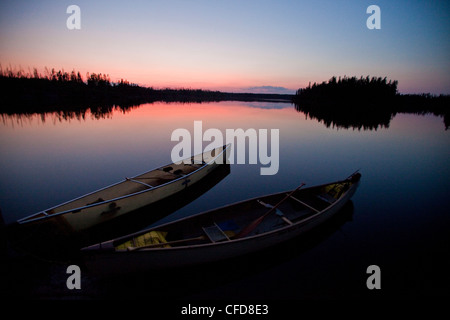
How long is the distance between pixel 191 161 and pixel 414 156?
19642 mm

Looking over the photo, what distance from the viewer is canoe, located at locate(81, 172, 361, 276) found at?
15.4 feet

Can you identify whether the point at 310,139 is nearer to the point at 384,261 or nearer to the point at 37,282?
the point at 384,261

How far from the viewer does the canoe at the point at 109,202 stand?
20.0 feet

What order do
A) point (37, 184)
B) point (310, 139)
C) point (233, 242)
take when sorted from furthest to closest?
1. point (310, 139)
2. point (37, 184)
3. point (233, 242)

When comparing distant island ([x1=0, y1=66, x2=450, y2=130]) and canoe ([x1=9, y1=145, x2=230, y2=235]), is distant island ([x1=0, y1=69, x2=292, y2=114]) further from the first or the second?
canoe ([x1=9, y1=145, x2=230, y2=235])

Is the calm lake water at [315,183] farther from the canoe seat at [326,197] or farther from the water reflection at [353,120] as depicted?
the water reflection at [353,120]

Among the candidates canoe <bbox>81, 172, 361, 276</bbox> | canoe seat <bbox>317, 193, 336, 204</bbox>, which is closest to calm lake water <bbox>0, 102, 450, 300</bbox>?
canoe <bbox>81, 172, 361, 276</bbox>

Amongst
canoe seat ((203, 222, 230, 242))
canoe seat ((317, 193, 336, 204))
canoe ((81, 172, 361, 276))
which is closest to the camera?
canoe ((81, 172, 361, 276))

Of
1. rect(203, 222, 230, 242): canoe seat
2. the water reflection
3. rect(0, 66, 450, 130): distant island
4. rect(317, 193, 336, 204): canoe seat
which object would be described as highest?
rect(0, 66, 450, 130): distant island

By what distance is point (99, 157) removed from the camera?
51.5ft

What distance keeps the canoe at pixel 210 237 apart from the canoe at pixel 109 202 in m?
2.44

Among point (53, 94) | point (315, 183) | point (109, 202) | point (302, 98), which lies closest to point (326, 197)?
point (315, 183)

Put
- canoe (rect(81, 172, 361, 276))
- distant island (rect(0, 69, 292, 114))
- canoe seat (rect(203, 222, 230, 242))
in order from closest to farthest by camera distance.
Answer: canoe (rect(81, 172, 361, 276))
canoe seat (rect(203, 222, 230, 242))
distant island (rect(0, 69, 292, 114))
